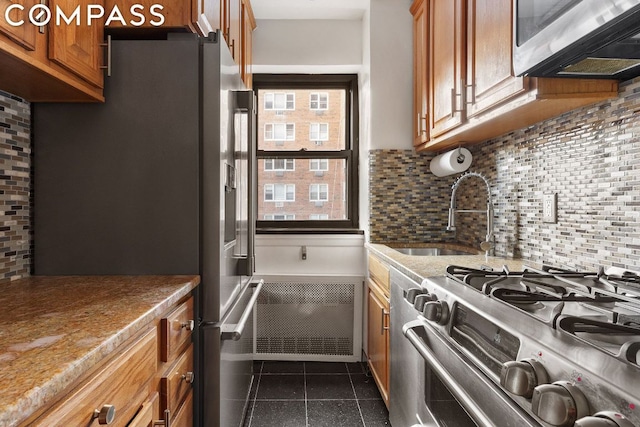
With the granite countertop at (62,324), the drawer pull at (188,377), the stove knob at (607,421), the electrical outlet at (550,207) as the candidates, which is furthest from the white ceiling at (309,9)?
the stove knob at (607,421)

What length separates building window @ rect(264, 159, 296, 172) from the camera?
3.22 meters

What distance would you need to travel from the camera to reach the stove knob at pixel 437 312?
3.85 feet

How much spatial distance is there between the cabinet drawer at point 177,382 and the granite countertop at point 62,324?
0.18 meters

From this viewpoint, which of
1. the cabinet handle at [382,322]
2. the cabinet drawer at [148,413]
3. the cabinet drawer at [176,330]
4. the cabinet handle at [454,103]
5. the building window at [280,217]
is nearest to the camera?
the cabinet drawer at [148,413]

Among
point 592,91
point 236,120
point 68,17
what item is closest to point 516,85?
point 592,91

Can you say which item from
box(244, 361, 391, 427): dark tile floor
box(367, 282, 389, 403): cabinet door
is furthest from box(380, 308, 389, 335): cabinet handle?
box(244, 361, 391, 427): dark tile floor

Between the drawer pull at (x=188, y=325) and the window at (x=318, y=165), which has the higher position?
the window at (x=318, y=165)

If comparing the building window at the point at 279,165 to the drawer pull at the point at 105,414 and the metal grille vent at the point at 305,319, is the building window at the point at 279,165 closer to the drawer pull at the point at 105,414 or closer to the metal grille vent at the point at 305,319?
the metal grille vent at the point at 305,319

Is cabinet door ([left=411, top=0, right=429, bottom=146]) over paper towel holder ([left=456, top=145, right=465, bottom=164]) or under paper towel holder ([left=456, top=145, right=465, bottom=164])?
over

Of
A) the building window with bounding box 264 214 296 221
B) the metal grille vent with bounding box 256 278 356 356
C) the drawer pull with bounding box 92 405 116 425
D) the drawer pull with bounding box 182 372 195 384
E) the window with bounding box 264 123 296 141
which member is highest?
the window with bounding box 264 123 296 141

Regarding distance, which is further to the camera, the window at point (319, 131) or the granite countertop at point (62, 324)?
the window at point (319, 131)

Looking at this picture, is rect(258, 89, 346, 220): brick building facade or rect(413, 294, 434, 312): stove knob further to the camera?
rect(258, 89, 346, 220): brick building facade

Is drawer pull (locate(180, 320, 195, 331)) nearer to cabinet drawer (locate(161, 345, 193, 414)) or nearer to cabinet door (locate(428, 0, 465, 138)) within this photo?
cabinet drawer (locate(161, 345, 193, 414))

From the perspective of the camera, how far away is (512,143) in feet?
6.85
